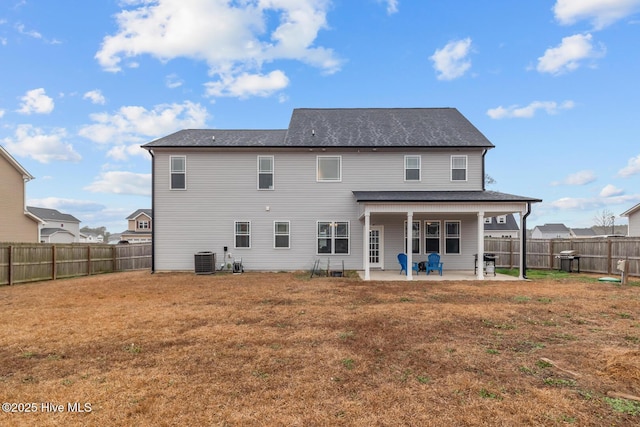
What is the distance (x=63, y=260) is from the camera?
1462 centimetres

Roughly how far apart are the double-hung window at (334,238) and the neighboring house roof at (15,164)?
18666mm

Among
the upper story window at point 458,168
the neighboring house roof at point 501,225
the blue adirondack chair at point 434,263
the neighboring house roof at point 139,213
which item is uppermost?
the upper story window at point 458,168

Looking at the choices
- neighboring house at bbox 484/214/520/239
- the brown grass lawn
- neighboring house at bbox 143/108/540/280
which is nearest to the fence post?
neighboring house at bbox 143/108/540/280

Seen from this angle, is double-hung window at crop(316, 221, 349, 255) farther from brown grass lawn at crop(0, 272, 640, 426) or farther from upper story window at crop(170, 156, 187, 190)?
upper story window at crop(170, 156, 187, 190)

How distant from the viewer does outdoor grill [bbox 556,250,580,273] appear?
15.6 meters

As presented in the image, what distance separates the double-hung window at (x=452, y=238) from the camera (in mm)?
15617

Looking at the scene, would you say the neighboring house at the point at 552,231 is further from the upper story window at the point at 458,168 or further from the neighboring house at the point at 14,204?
the neighboring house at the point at 14,204

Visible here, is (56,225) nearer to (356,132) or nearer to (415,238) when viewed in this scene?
(356,132)

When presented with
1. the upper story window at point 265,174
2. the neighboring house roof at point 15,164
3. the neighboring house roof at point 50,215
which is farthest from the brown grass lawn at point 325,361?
the neighboring house roof at point 50,215

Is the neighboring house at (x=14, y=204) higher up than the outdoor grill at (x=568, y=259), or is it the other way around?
the neighboring house at (x=14, y=204)

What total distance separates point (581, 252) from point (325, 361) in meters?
16.8

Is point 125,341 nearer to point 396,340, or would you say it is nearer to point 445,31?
point 396,340

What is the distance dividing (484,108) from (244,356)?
20.5 meters

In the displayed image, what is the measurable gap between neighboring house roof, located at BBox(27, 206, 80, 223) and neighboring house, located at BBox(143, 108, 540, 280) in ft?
114
